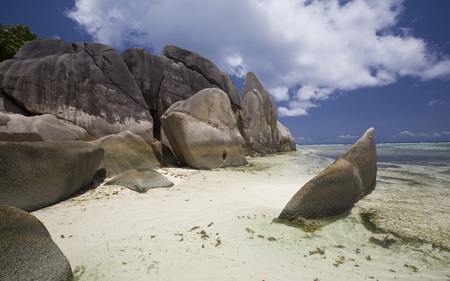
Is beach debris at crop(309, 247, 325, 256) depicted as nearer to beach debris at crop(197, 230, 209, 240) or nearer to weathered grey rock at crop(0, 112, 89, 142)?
beach debris at crop(197, 230, 209, 240)

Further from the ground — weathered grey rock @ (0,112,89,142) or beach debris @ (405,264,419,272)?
weathered grey rock @ (0,112,89,142)

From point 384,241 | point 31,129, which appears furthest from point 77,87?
point 384,241

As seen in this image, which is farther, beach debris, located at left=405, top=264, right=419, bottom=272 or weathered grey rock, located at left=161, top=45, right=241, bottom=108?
weathered grey rock, located at left=161, top=45, right=241, bottom=108

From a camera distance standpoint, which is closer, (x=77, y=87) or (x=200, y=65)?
(x=77, y=87)

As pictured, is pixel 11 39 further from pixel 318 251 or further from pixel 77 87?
pixel 318 251

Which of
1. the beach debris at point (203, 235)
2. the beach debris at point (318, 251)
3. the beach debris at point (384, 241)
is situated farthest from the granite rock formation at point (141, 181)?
the beach debris at point (384, 241)

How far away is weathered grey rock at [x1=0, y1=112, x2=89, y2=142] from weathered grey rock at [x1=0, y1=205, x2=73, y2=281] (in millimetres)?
5807

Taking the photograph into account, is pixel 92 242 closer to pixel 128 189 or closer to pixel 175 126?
pixel 128 189

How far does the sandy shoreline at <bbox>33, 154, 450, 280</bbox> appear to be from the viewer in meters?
2.31

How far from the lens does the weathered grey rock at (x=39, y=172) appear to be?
3846 mm

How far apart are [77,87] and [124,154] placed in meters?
4.78

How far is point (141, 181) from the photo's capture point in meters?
5.61

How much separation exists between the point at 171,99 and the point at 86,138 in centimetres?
615

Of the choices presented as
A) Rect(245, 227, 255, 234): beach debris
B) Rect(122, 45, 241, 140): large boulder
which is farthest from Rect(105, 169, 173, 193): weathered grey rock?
Rect(122, 45, 241, 140): large boulder
